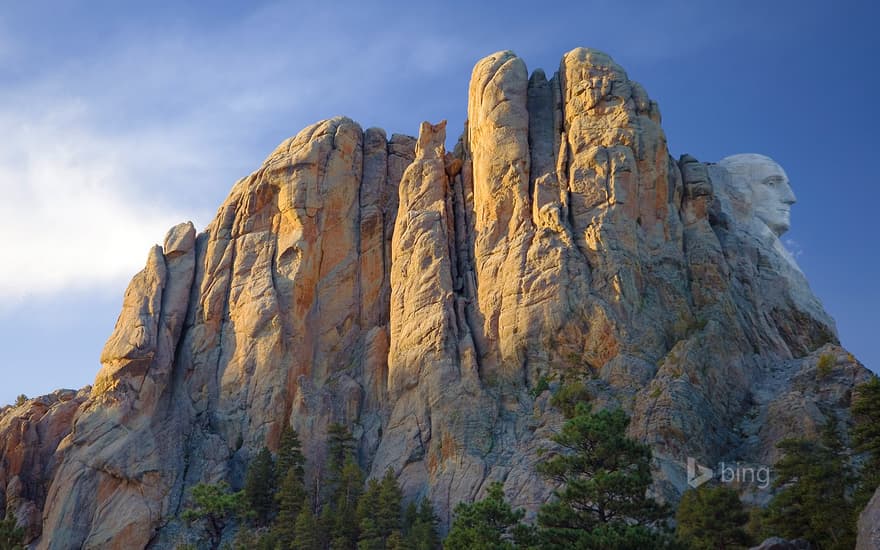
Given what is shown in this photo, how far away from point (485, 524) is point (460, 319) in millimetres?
23773

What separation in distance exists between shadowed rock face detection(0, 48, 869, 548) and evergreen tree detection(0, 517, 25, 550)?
551 centimetres

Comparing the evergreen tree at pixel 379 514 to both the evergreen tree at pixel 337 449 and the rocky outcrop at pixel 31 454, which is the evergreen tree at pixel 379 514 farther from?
the rocky outcrop at pixel 31 454

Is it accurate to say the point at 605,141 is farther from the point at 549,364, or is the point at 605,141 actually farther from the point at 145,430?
the point at 145,430

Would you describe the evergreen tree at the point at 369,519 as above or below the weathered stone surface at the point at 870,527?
A: above

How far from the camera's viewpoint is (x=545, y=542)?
41.8 metres

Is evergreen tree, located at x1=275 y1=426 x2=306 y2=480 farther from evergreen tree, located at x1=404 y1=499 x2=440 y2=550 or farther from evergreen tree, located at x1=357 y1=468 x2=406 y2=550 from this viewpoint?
evergreen tree, located at x1=404 y1=499 x2=440 y2=550

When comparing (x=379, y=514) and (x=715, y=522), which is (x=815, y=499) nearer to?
(x=715, y=522)

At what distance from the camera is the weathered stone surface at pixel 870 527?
109 ft

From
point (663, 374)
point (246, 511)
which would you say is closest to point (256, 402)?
point (246, 511)

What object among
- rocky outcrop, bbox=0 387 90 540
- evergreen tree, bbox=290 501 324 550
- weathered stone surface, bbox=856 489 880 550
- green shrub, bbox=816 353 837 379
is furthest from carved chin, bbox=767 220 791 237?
rocky outcrop, bbox=0 387 90 540

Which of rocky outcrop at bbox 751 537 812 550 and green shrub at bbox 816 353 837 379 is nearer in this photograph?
rocky outcrop at bbox 751 537 812 550

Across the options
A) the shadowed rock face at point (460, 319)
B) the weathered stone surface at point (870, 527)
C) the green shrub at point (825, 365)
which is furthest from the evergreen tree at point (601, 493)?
the green shrub at point (825, 365)

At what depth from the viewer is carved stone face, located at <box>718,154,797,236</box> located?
84812 mm

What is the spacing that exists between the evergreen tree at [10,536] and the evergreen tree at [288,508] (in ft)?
47.6
